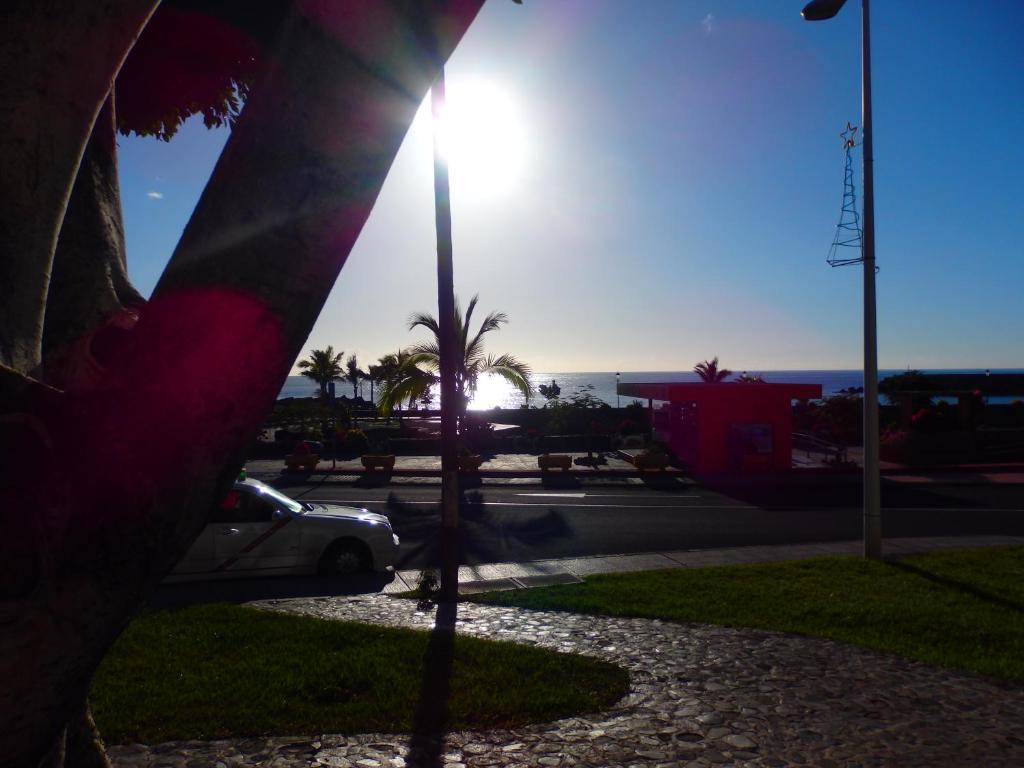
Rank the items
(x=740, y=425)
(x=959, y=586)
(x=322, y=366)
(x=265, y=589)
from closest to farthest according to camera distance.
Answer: (x=959, y=586) → (x=265, y=589) → (x=740, y=425) → (x=322, y=366)

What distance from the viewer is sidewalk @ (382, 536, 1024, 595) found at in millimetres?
10625

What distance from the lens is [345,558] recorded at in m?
11.3

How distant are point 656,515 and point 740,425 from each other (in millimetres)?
9329

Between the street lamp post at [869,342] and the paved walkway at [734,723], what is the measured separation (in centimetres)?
439

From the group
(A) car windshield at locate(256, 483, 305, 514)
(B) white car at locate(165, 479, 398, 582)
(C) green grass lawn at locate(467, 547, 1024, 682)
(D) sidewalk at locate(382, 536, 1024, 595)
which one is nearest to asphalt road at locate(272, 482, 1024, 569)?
(D) sidewalk at locate(382, 536, 1024, 595)

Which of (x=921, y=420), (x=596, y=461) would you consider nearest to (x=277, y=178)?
(x=596, y=461)

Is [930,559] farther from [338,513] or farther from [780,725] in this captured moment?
[338,513]

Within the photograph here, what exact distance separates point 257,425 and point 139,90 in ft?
14.9

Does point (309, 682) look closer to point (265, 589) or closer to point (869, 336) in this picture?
point (265, 589)

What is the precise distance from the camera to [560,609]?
8930 millimetres

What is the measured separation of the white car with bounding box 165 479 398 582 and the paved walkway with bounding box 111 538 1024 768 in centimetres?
406

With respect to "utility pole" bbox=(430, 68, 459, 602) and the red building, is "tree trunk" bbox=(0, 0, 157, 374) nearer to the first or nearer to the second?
"utility pole" bbox=(430, 68, 459, 602)

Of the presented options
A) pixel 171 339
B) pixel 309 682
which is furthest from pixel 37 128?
pixel 309 682

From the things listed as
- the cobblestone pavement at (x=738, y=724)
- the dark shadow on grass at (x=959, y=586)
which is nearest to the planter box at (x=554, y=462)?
the dark shadow on grass at (x=959, y=586)
